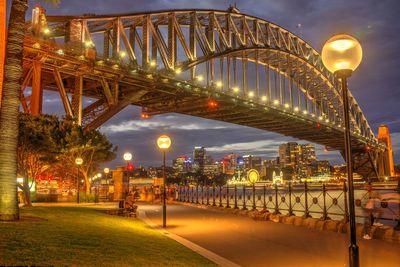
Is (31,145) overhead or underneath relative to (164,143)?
overhead

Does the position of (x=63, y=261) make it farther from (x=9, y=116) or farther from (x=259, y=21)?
(x=259, y=21)

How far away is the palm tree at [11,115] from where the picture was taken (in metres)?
12.2

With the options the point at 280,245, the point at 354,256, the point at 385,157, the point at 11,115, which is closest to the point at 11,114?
the point at 11,115

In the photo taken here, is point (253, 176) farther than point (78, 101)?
No

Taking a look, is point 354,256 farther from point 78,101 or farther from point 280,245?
point 78,101

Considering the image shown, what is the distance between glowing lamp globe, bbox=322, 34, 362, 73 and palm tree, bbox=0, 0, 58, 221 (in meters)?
9.33

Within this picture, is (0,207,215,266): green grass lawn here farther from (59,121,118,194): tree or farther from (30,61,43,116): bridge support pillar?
(30,61,43,116): bridge support pillar

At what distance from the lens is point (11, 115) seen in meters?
12.6

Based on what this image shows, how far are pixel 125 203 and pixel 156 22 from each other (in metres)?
43.5

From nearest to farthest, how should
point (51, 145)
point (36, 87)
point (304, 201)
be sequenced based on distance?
point (51, 145) → point (304, 201) → point (36, 87)

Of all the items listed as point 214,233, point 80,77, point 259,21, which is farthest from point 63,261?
point 259,21

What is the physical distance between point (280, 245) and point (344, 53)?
7.34 metres

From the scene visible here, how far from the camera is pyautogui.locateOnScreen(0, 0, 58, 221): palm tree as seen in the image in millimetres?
12214

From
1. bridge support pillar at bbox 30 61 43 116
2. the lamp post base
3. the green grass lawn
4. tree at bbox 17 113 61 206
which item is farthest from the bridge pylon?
the lamp post base
